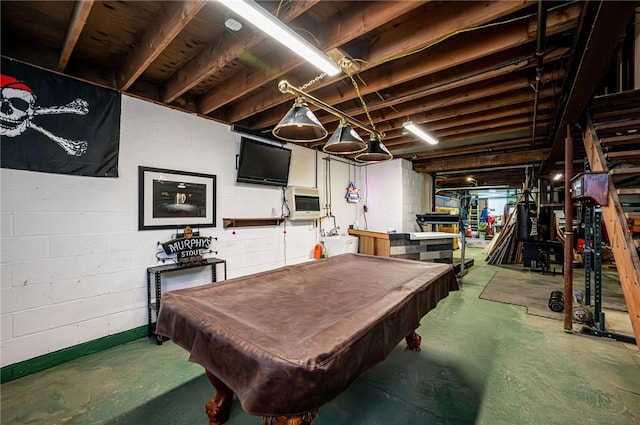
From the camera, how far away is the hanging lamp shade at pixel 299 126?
203cm

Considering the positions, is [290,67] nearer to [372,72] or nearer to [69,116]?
[372,72]

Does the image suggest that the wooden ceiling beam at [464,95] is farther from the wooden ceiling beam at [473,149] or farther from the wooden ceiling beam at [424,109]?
the wooden ceiling beam at [473,149]

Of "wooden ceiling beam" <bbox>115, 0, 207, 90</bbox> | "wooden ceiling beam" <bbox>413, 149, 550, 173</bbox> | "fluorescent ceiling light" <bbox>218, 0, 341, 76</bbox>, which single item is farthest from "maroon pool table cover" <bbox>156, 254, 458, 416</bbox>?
"wooden ceiling beam" <bbox>413, 149, 550, 173</bbox>

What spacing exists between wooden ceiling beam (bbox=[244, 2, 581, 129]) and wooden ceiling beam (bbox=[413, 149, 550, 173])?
3950 millimetres

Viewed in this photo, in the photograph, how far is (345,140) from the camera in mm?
2418

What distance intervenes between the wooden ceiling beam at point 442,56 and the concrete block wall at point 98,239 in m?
1.03

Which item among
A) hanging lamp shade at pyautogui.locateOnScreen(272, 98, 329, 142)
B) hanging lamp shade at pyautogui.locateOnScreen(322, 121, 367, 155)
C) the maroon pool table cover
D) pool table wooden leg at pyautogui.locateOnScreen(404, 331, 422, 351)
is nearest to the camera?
the maroon pool table cover

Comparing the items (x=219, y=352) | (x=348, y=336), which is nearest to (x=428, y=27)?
(x=348, y=336)

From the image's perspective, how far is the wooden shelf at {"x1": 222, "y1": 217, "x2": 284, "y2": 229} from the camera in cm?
359

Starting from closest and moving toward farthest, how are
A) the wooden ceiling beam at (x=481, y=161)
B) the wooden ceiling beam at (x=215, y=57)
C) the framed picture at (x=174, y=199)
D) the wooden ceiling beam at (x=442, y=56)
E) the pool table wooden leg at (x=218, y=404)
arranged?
the pool table wooden leg at (x=218, y=404)
the wooden ceiling beam at (x=215, y=57)
the wooden ceiling beam at (x=442, y=56)
the framed picture at (x=174, y=199)
the wooden ceiling beam at (x=481, y=161)

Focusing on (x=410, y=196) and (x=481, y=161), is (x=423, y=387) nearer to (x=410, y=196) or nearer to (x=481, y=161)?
(x=410, y=196)

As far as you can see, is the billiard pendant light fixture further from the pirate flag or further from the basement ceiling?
the pirate flag

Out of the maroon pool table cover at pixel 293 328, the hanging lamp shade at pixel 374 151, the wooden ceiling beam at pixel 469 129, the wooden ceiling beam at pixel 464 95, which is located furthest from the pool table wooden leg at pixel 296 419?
the wooden ceiling beam at pixel 469 129

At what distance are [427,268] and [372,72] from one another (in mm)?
2128
